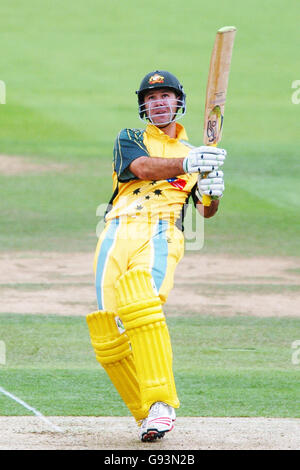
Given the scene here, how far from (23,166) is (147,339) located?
1460 cm

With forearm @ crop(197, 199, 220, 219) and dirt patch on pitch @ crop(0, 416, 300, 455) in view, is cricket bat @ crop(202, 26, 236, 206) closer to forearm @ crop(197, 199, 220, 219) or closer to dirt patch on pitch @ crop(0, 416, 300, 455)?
forearm @ crop(197, 199, 220, 219)

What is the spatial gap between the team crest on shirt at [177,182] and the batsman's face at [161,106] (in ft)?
0.97

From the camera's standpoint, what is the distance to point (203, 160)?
4.26 metres

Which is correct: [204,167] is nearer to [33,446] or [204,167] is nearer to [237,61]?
[33,446]

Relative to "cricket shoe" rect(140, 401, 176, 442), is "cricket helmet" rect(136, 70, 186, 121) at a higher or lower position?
higher

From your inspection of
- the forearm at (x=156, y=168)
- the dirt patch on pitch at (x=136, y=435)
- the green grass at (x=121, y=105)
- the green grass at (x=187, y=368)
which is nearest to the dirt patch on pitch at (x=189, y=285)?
the green grass at (x=187, y=368)

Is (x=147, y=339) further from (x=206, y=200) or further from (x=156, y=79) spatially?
(x=156, y=79)

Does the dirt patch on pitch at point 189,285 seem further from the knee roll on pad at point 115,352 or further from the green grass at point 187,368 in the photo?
the knee roll on pad at point 115,352

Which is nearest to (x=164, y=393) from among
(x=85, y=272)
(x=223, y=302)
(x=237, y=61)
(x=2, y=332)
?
(x=2, y=332)

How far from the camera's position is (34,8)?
97.3 ft

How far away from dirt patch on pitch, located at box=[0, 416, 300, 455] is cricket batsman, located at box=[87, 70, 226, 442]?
201 millimetres

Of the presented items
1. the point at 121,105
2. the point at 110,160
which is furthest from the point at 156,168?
the point at 121,105

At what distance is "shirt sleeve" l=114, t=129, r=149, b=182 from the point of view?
15.0ft

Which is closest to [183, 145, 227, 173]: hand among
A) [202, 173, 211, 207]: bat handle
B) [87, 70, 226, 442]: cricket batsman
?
[87, 70, 226, 442]: cricket batsman
